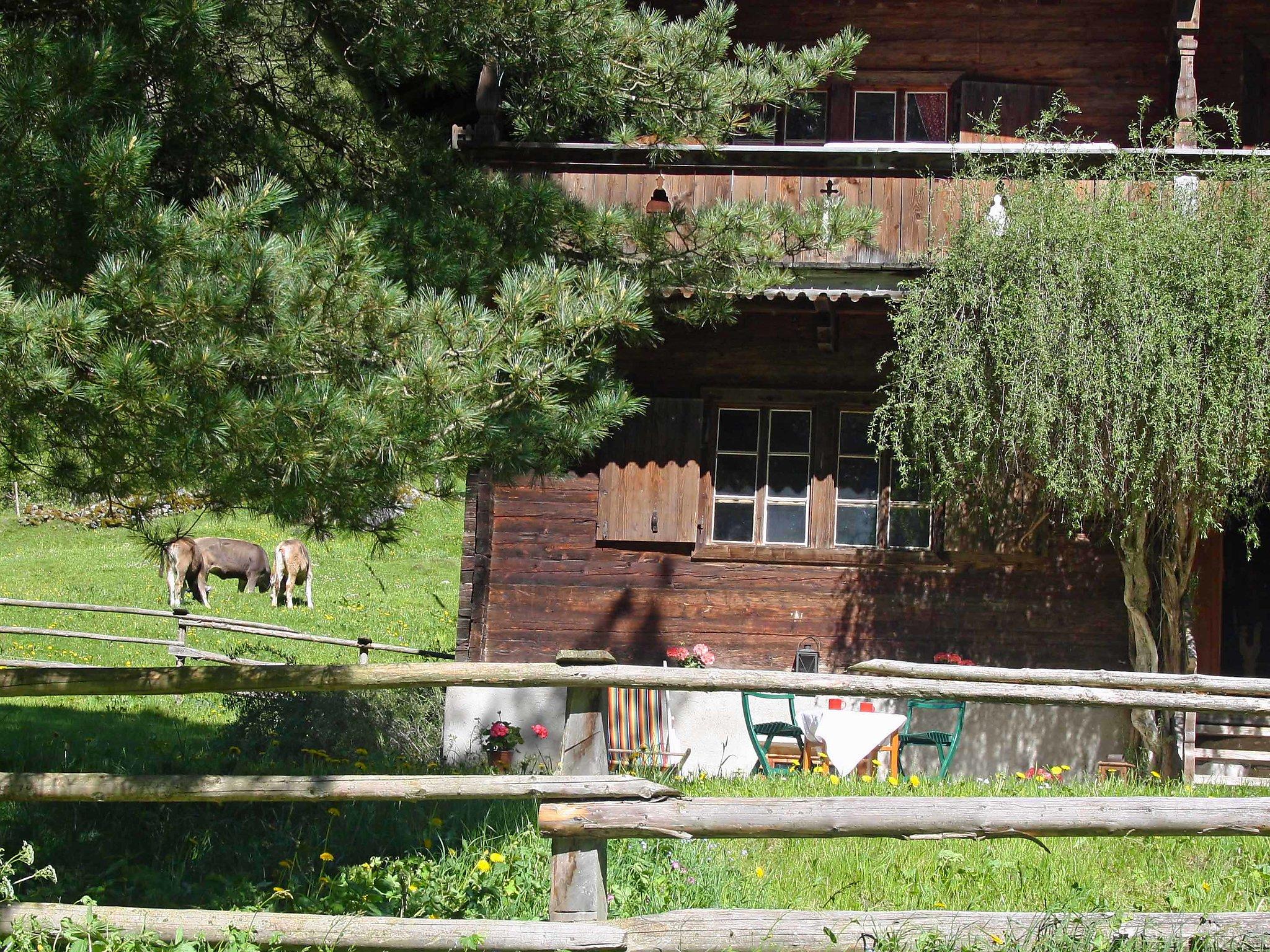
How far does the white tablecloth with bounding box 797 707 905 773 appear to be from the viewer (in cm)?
859

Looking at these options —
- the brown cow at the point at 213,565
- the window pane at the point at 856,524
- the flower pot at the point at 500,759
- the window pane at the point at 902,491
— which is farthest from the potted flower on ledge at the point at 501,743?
the brown cow at the point at 213,565

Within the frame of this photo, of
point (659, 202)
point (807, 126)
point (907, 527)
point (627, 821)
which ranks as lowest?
point (627, 821)

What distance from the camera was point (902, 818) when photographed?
4.74 metres

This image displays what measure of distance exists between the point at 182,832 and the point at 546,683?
102 inches

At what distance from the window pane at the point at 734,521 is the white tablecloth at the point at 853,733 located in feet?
7.52

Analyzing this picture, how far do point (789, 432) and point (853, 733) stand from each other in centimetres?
294

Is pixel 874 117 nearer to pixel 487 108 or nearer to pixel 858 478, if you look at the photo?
pixel 858 478

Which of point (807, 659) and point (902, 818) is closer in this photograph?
point (902, 818)

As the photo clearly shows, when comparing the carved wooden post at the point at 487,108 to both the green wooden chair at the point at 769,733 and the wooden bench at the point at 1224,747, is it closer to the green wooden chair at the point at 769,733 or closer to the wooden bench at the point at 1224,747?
the green wooden chair at the point at 769,733

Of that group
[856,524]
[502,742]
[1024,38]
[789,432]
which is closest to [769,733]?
[502,742]

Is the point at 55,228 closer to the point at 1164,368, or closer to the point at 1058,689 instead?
the point at 1058,689

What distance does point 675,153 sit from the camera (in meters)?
8.20

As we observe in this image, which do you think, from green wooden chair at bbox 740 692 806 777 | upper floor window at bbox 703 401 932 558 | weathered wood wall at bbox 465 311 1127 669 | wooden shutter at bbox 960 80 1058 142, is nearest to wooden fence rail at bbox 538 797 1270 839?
green wooden chair at bbox 740 692 806 777

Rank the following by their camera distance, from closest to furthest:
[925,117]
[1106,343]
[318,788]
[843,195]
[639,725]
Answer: [318,788], [1106,343], [843,195], [639,725], [925,117]
